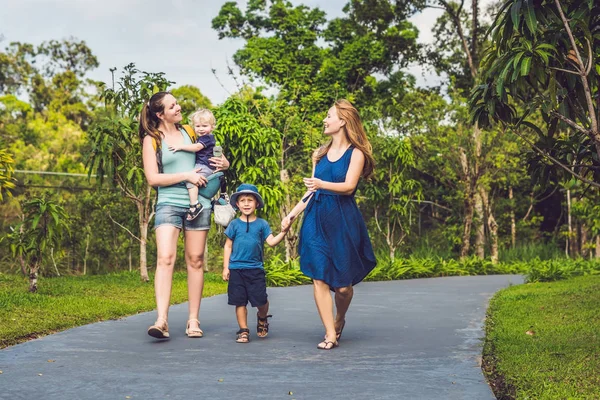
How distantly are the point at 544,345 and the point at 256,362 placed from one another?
7.09ft

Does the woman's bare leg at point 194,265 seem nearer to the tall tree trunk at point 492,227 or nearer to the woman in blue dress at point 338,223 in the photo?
the woman in blue dress at point 338,223

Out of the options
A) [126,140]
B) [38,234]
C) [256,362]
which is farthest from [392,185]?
[256,362]

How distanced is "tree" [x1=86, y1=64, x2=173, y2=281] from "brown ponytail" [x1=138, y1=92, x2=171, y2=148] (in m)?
4.89

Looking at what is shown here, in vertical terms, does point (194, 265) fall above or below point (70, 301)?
above

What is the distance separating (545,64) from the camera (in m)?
5.71

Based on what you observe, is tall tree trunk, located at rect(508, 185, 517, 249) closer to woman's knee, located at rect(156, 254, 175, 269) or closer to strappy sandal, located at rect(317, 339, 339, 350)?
strappy sandal, located at rect(317, 339, 339, 350)

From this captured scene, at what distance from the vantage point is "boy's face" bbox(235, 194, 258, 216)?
6.66 m

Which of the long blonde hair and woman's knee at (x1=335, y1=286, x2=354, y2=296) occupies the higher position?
the long blonde hair

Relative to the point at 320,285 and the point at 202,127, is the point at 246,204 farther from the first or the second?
the point at 320,285

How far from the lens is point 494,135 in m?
19.4

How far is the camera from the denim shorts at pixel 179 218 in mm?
6465

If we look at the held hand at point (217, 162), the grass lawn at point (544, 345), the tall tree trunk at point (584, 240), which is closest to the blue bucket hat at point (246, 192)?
the held hand at point (217, 162)

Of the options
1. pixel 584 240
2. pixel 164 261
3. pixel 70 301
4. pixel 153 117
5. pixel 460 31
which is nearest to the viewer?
pixel 164 261

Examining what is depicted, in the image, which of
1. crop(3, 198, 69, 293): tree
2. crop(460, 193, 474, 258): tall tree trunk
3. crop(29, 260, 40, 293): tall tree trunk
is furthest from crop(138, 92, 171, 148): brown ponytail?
crop(460, 193, 474, 258): tall tree trunk
